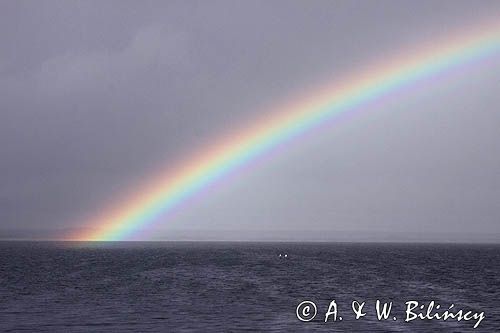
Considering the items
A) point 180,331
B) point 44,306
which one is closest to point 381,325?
point 180,331

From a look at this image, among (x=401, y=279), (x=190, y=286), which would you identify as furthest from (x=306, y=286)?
(x=401, y=279)

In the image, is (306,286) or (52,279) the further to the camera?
(52,279)

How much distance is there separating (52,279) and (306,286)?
3537cm

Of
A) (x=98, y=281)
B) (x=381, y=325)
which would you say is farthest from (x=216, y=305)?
(x=98, y=281)

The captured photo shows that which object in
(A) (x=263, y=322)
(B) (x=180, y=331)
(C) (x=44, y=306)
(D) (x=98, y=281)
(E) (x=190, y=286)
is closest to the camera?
(B) (x=180, y=331)

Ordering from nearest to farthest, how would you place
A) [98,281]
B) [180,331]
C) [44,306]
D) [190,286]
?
1. [180,331]
2. [44,306]
3. [190,286]
4. [98,281]

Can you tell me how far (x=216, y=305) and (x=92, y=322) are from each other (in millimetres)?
13002

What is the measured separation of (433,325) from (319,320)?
7789 mm

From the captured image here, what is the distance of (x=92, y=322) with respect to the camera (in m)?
49.2

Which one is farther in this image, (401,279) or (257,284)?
(401,279)

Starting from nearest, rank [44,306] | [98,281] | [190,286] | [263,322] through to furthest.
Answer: [263,322] < [44,306] < [190,286] < [98,281]

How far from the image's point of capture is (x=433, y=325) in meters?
47.1

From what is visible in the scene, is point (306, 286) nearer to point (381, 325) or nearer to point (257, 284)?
point (257, 284)

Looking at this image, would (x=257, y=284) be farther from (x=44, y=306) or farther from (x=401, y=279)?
(x=44, y=306)
